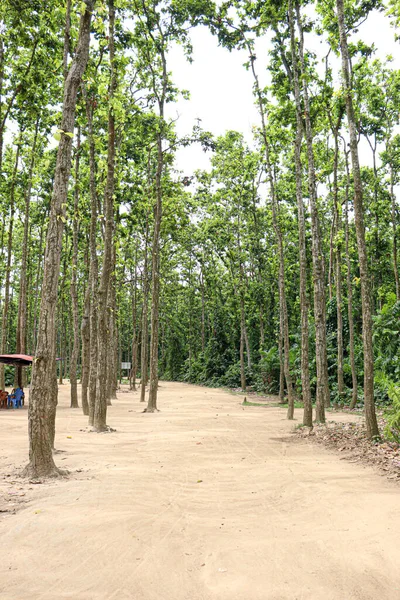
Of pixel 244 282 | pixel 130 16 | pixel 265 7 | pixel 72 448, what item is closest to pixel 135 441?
pixel 72 448

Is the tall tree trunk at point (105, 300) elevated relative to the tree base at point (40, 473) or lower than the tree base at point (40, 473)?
elevated

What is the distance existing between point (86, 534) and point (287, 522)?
6.77ft

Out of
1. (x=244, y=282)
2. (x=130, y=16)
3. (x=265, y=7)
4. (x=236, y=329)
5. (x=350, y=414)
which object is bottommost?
(x=350, y=414)

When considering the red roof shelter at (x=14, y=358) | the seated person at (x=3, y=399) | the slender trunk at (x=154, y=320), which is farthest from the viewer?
the seated person at (x=3, y=399)

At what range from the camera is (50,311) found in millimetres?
6844

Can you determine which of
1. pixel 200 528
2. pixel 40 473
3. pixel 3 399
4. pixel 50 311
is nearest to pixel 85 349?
pixel 3 399

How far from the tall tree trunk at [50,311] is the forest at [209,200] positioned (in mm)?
21

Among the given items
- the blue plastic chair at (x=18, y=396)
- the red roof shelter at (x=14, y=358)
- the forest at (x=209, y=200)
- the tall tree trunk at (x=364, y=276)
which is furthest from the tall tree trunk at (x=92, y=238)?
the tall tree trunk at (x=364, y=276)

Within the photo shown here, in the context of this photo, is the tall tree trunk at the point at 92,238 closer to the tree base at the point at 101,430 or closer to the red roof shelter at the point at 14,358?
the tree base at the point at 101,430

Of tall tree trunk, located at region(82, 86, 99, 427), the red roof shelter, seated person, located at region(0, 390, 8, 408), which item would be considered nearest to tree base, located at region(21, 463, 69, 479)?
tall tree trunk, located at region(82, 86, 99, 427)

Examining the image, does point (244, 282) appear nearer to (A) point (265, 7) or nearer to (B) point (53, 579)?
(A) point (265, 7)

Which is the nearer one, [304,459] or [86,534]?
A: [86,534]

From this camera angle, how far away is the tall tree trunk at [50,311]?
657 cm

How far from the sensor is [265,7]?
13.4 meters
